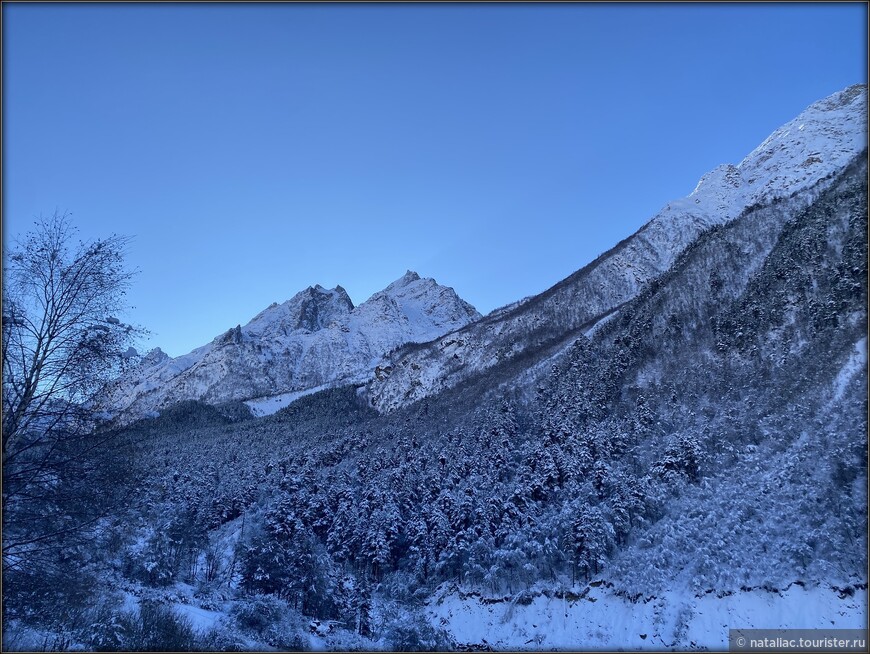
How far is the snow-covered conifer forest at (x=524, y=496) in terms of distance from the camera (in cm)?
973

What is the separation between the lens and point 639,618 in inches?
1315

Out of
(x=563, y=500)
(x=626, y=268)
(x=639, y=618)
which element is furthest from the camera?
(x=626, y=268)

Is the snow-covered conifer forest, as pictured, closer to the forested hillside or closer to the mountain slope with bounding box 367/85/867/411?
the forested hillside

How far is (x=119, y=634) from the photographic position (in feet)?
56.6

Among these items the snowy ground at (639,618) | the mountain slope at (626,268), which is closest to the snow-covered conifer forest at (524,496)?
the snowy ground at (639,618)

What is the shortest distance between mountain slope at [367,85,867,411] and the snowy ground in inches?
3402

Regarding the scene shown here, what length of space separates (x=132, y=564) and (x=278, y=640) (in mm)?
22142

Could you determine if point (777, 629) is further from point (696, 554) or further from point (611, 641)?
point (611, 641)

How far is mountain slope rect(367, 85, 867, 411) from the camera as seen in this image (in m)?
134

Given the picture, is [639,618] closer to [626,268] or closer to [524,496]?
[524,496]

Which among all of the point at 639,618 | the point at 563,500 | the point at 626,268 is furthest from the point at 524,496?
the point at 626,268

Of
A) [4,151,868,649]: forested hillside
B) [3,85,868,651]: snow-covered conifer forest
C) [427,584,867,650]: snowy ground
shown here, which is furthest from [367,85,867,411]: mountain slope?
[427,584,867,650]: snowy ground

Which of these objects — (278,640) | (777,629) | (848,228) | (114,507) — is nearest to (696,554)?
(777,629)

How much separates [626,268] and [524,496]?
358ft
